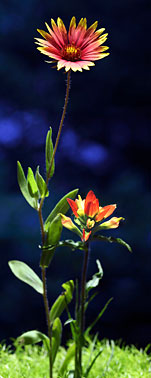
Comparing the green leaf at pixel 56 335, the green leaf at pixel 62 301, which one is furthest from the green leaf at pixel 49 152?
the green leaf at pixel 56 335

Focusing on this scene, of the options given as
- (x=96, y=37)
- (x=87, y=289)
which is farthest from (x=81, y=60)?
(x=87, y=289)

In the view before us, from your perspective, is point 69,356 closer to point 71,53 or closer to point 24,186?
point 24,186

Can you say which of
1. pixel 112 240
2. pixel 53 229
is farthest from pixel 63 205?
pixel 112 240

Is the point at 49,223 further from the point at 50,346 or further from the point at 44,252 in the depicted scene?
the point at 50,346

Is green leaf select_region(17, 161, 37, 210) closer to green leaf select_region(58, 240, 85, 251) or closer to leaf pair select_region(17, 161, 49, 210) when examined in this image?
leaf pair select_region(17, 161, 49, 210)

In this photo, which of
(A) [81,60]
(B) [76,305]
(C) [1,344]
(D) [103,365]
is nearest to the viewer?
(A) [81,60]

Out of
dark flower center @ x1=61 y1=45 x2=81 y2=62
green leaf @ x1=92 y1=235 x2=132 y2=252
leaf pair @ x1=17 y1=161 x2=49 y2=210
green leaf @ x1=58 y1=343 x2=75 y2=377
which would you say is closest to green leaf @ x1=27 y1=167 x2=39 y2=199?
leaf pair @ x1=17 y1=161 x2=49 y2=210

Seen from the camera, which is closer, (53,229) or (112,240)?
(112,240)
